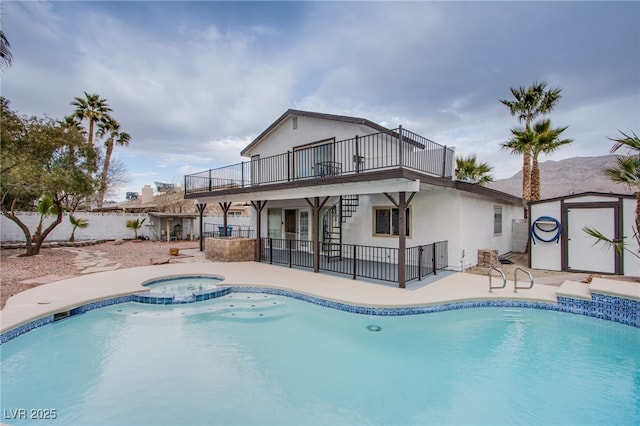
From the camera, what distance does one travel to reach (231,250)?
38.0 feet

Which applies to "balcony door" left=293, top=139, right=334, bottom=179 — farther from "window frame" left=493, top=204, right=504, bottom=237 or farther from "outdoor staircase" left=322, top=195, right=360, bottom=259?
"window frame" left=493, top=204, right=504, bottom=237

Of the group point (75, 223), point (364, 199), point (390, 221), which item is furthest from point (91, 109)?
point (390, 221)

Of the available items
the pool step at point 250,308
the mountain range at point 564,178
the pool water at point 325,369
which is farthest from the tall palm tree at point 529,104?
the mountain range at point 564,178

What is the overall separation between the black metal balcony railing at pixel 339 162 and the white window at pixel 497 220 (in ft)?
13.5

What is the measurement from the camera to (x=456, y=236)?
31.2 feet

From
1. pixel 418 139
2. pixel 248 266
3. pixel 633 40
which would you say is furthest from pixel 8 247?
pixel 633 40

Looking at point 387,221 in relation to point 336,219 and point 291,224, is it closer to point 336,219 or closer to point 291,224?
point 336,219

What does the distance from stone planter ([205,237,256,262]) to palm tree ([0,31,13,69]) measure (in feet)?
24.7

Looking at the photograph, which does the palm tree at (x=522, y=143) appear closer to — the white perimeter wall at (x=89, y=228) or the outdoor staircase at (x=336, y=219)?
the outdoor staircase at (x=336, y=219)

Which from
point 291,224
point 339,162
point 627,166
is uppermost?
point 339,162

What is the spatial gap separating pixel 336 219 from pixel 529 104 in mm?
11579

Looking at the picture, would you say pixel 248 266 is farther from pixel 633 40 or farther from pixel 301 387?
pixel 633 40

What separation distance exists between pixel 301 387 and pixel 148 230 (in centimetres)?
2028

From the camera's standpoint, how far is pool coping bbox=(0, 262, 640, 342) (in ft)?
19.6
